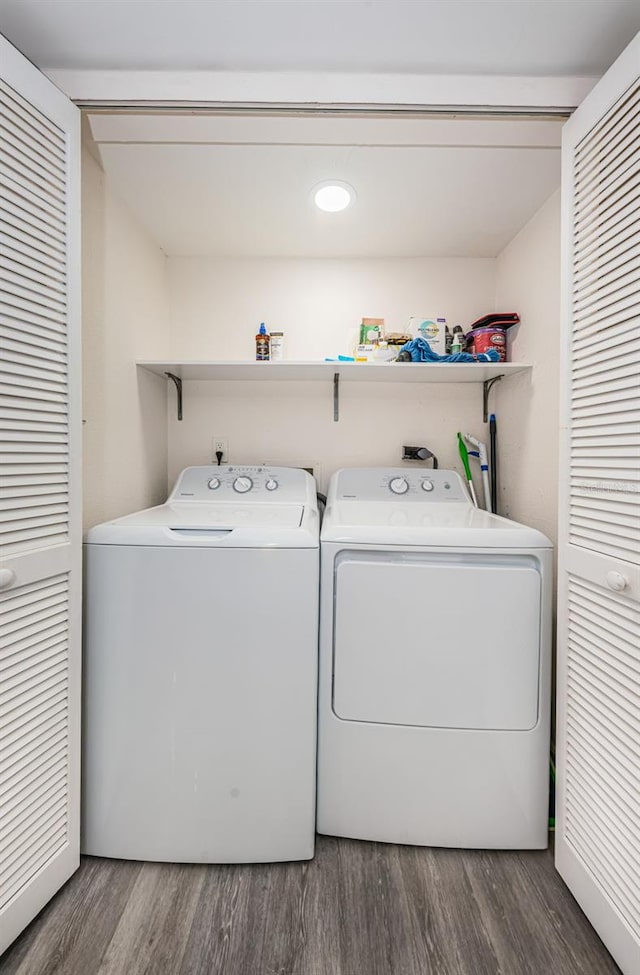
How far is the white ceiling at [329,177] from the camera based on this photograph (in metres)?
1.33

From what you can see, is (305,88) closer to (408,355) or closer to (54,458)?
(408,355)

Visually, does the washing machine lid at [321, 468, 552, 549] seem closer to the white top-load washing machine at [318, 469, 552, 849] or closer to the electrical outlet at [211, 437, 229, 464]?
the white top-load washing machine at [318, 469, 552, 849]

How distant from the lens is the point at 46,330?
1152 mm

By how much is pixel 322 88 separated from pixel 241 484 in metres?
1.32

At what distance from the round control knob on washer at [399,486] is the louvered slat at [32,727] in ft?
4.12

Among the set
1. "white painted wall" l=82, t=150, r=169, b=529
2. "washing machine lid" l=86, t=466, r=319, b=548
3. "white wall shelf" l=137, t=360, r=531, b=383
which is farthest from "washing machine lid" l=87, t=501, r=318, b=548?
"white wall shelf" l=137, t=360, r=531, b=383

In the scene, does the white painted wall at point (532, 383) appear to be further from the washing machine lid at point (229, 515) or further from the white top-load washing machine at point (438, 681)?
the washing machine lid at point (229, 515)

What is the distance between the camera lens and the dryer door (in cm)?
132

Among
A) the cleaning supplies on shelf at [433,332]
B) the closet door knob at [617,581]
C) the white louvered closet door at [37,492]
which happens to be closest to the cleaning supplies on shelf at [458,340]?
the cleaning supplies on shelf at [433,332]

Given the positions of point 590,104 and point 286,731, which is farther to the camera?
point 286,731

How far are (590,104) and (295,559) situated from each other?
1.43 metres

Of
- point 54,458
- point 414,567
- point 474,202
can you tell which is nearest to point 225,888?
point 414,567

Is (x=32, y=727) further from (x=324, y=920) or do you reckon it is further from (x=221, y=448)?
(x=221, y=448)

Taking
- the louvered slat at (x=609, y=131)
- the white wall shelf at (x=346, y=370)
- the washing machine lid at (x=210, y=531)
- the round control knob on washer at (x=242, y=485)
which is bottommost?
the washing machine lid at (x=210, y=531)
